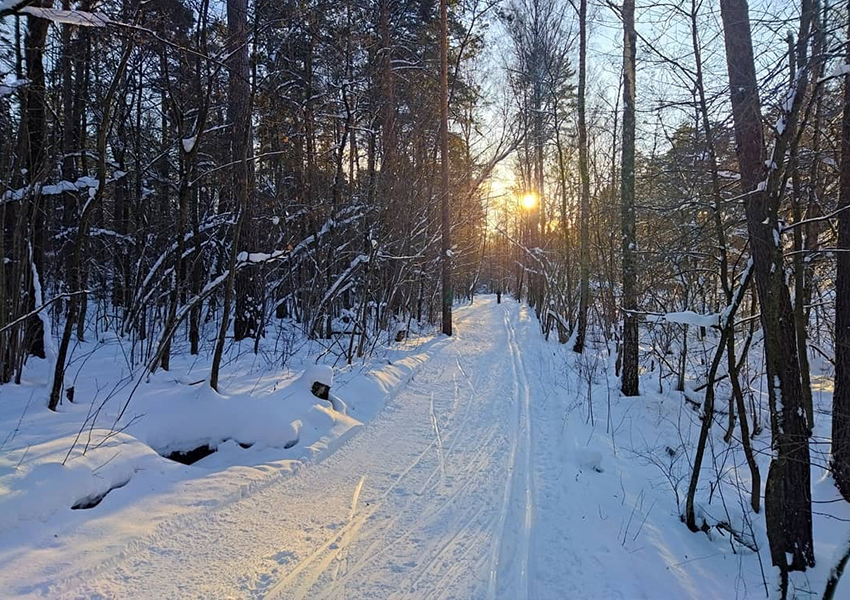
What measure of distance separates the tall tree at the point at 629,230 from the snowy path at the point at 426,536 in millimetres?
3299

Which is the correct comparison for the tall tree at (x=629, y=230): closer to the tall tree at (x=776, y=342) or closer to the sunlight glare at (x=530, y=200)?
the tall tree at (x=776, y=342)

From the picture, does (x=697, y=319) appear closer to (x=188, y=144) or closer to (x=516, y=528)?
(x=516, y=528)

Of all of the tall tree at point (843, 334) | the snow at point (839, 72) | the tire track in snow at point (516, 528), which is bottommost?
the tire track in snow at point (516, 528)

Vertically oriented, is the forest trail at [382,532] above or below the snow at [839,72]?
below

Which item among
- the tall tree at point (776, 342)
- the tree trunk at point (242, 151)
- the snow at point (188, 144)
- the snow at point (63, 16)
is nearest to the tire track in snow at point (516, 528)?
the tall tree at point (776, 342)

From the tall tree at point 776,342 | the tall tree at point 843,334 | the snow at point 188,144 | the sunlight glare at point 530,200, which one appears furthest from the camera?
the sunlight glare at point 530,200

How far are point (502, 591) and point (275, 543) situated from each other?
1.58 metres

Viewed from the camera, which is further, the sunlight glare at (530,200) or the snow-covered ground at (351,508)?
the sunlight glare at (530,200)

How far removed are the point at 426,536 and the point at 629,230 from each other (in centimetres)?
674

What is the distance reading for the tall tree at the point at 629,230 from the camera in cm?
792

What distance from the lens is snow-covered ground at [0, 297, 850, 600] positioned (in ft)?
8.92

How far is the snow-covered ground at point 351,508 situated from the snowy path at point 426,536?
0.02 metres

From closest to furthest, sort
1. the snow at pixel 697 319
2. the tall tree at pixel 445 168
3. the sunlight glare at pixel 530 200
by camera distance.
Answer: the snow at pixel 697 319
the tall tree at pixel 445 168
the sunlight glare at pixel 530 200

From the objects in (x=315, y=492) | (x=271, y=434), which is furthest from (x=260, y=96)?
(x=315, y=492)
